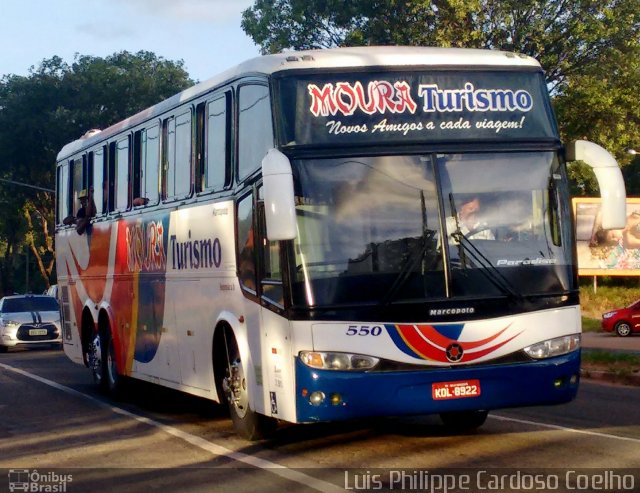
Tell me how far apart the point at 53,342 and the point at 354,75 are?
22792 millimetres

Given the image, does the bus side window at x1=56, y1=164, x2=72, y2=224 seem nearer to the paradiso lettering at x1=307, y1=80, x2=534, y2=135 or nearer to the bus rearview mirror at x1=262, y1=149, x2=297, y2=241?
the paradiso lettering at x1=307, y1=80, x2=534, y2=135

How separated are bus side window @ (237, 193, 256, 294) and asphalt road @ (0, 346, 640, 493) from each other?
5.05 feet

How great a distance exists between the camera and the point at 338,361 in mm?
9719

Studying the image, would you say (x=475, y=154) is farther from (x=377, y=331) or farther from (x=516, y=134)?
(x=377, y=331)

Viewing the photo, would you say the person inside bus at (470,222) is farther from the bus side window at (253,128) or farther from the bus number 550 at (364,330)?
the bus side window at (253,128)

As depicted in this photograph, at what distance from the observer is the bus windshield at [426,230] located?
9.82m

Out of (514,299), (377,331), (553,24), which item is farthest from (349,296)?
(553,24)

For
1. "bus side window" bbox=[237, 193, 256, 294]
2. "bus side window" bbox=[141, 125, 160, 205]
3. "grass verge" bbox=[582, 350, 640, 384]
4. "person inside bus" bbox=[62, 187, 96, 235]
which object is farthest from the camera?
"grass verge" bbox=[582, 350, 640, 384]

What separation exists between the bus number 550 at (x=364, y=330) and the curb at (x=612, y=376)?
32.3 ft

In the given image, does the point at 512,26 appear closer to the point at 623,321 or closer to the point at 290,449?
the point at 623,321

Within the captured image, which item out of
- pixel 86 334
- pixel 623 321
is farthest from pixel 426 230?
pixel 623 321

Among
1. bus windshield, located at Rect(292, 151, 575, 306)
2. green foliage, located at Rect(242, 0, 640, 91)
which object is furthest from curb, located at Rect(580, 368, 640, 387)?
green foliage, located at Rect(242, 0, 640, 91)

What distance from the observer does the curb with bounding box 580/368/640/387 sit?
18.8 meters

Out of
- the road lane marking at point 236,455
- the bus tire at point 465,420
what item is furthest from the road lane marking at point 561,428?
the road lane marking at point 236,455
